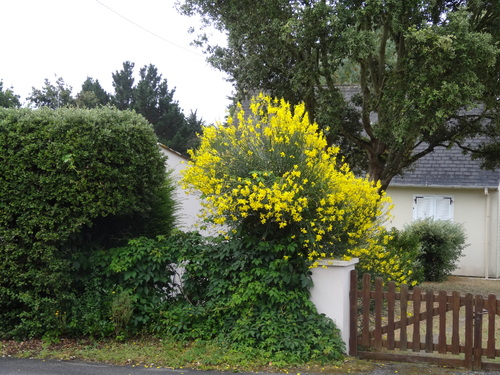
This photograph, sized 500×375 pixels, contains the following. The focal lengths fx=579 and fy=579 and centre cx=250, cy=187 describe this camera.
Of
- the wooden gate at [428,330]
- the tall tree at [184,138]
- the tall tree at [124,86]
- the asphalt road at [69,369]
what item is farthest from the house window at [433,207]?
the tall tree at [124,86]

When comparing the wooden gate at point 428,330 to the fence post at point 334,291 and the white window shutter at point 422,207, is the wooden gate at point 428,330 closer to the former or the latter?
the fence post at point 334,291

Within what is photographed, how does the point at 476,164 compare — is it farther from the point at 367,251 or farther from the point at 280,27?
the point at 367,251

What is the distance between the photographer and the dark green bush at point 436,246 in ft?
51.7

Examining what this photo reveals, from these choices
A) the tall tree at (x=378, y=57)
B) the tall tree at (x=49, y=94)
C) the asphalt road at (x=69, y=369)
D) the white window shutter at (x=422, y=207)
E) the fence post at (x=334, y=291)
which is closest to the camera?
the asphalt road at (x=69, y=369)

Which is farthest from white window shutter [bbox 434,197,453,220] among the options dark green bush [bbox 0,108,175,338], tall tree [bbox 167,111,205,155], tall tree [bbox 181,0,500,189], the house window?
tall tree [bbox 167,111,205,155]

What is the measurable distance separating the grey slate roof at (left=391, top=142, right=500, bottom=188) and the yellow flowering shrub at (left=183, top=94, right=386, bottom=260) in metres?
11.3

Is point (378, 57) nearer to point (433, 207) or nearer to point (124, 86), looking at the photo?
point (433, 207)

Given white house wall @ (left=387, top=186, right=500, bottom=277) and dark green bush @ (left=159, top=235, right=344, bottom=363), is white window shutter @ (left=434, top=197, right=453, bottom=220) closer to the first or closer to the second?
white house wall @ (left=387, top=186, right=500, bottom=277)

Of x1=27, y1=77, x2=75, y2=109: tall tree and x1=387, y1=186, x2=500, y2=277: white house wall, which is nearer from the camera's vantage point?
x1=387, y1=186, x2=500, y2=277: white house wall

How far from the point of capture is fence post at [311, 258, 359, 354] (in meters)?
6.99

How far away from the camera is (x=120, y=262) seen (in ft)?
24.7

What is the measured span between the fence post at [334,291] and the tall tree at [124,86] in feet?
105

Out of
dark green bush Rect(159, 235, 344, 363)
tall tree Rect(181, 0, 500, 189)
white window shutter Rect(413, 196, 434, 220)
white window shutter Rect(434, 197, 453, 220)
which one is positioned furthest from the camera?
white window shutter Rect(413, 196, 434, 220)

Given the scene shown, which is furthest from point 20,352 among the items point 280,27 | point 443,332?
point 280,27
